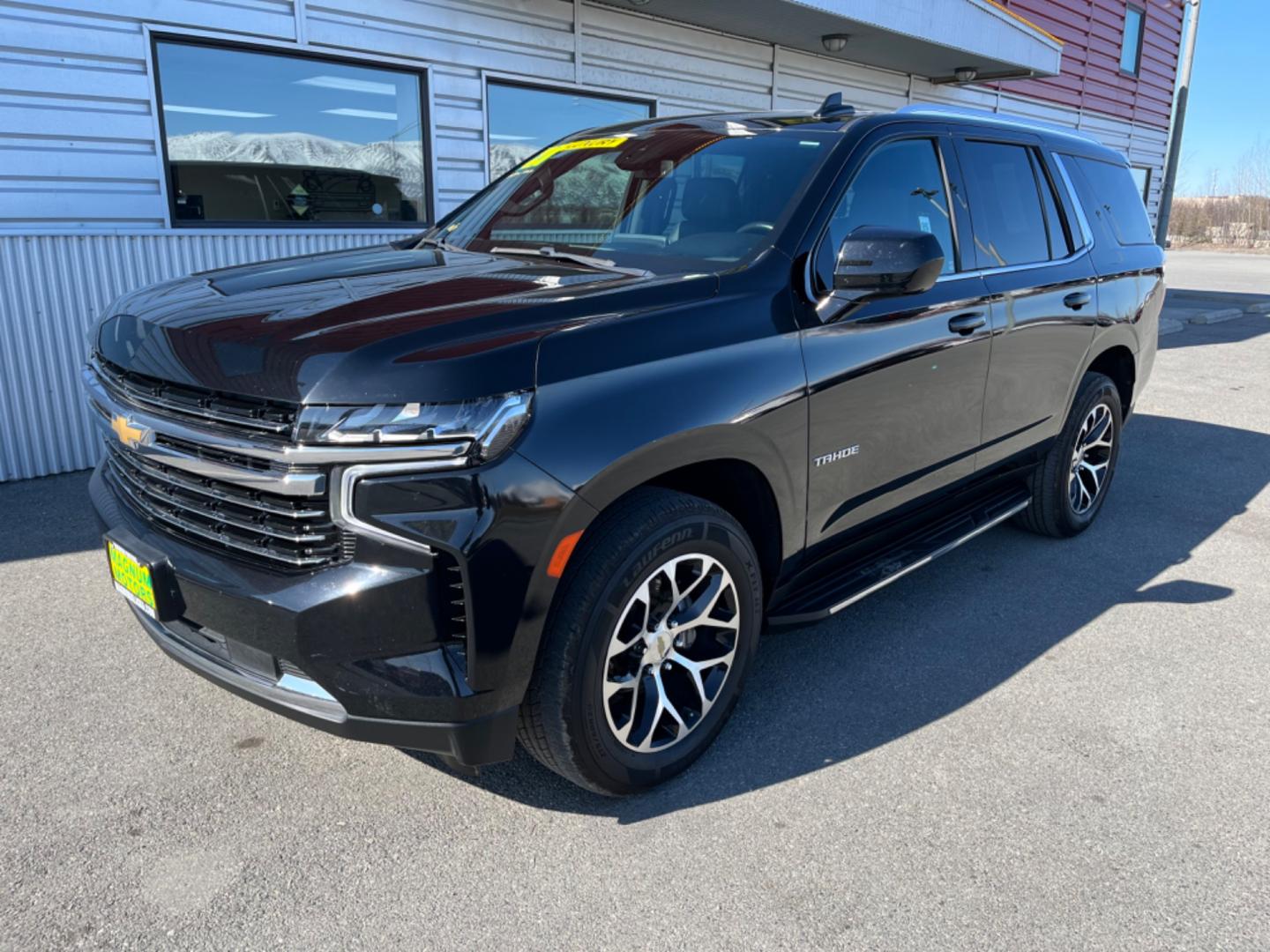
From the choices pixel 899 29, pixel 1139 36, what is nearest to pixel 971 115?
pixel 899 29

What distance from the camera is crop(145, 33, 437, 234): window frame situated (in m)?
6.26

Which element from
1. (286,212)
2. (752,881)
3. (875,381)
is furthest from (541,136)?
(752,881)

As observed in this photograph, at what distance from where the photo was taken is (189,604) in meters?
2.42

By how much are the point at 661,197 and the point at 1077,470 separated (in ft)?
9.38

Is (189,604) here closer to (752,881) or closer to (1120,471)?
(752,881)

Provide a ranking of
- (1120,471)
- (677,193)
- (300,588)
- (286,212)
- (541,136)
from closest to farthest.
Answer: (300,588) < (677,193) < (1120,471) < (286,212) < (541,136)

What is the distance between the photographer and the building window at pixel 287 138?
21.3 ft

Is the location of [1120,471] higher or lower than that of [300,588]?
lower

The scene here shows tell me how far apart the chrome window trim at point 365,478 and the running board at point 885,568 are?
1.40 metres

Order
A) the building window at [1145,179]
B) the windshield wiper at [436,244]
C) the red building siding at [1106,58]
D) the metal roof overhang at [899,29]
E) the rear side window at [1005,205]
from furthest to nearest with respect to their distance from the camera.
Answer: the building window at [1145,179], the red building siding at [1106,58], the metal roof overhang at [899,29], the rear side window at [1005,205], the windshield wiper at [436,244]

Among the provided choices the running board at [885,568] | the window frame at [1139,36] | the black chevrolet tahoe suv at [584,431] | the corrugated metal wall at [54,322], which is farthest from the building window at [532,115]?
the window frame at [1139,36]

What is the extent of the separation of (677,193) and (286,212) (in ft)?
15.4

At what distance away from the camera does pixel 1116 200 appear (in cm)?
510

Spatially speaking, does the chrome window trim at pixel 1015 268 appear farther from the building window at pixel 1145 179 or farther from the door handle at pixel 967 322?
the building window at pixel 1145 179
